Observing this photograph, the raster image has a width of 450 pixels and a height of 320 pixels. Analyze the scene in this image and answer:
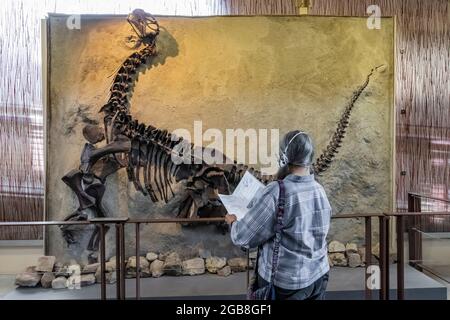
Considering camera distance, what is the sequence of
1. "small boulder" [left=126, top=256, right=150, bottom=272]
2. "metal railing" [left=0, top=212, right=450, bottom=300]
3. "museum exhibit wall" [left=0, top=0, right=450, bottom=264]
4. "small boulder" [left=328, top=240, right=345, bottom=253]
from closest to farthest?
"metal railing" [left=0, top=212, right=450, bottom=300]
"small boulder" [left=126, top=256, right=150, bottom=272]
"small boulder" [left=328, top=240, right=345, bottom=253]
"museum exhibit wall" [left=0, top=0, right=450, bottom=264]

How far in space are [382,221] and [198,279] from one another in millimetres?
1783

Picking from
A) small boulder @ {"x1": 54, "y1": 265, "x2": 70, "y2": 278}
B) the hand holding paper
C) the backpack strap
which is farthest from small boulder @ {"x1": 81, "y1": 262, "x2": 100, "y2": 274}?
the backpack strap

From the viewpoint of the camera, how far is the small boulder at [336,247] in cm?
432

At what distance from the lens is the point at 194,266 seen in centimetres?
409

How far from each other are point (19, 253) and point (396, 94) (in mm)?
4360

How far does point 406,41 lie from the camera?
198 inches

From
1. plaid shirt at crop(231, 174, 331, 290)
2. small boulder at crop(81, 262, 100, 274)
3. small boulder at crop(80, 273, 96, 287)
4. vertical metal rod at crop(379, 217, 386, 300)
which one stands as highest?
plaid shirt at crop(231, 174, 331, 290)

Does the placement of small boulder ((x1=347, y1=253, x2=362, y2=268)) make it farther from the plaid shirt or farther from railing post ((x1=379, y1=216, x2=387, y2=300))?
the plaid shirt

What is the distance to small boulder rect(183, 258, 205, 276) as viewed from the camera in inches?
160

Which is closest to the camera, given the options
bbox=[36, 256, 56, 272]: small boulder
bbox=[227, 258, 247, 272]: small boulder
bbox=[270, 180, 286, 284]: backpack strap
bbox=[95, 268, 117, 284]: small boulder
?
bbox=[270, 180, 286, 284]: backpack strap

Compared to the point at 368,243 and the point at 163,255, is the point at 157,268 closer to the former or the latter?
the point at 163,255

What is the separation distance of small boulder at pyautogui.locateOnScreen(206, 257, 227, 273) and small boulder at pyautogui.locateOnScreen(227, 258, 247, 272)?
0.06m

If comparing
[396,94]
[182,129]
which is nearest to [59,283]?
[182,129]

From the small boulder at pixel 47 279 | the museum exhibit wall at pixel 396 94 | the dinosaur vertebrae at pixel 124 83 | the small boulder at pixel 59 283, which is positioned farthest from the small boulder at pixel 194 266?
the museum exhibit wall at pixel 396 94
